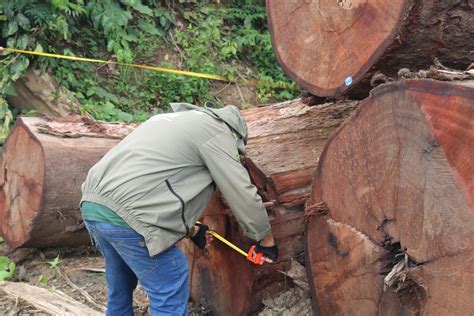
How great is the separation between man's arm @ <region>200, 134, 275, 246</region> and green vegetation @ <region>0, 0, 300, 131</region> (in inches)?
124

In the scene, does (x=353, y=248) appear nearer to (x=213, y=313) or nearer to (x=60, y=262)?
(x=213, y=313)

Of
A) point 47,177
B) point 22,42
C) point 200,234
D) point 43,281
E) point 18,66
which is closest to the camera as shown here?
point 200,234

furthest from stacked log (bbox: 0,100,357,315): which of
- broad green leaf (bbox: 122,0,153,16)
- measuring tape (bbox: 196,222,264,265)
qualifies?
broad green leaf (bbox: 122,0,153,16)

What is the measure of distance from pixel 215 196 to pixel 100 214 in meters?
0.78

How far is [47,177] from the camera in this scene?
3.96 m

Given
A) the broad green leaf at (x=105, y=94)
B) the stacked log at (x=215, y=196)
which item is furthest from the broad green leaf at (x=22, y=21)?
the stacked log at (x=215, y=196)

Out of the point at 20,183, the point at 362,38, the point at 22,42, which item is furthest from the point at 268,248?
the point at 22,42

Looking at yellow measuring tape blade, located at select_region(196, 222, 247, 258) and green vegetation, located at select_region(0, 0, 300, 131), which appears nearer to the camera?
yellow measuring tape blade, located at select_region(196, 222, 247, 258)

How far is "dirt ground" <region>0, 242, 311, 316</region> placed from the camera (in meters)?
3.31

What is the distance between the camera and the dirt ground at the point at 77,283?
130 inches

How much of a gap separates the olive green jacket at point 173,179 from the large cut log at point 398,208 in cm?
36

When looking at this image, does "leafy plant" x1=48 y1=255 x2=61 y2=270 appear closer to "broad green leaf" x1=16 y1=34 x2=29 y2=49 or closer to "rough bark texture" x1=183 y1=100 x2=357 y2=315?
"rough bark texture" x1=183 y1=100 x2=357 y2=315

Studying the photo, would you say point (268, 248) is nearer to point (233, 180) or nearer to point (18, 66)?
point (233, 180)

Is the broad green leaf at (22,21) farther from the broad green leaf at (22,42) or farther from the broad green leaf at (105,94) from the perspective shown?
the broad green leaf at (105,94)
